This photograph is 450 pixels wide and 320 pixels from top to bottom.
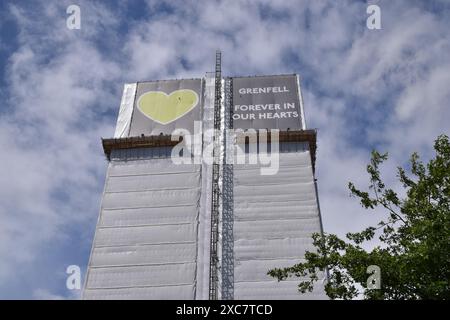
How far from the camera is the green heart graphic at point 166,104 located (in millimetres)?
65562

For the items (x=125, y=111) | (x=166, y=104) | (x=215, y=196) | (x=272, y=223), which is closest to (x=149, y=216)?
(x=215, y=196)

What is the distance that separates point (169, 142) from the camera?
62906 millimetres

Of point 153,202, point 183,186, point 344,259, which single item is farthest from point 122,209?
point 344,259

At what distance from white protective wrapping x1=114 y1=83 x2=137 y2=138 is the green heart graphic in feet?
5.14

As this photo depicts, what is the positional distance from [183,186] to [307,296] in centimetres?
1948

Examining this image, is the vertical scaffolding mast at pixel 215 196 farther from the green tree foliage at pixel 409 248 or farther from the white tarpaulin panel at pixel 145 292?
the green tree foliage at pixel 409 248

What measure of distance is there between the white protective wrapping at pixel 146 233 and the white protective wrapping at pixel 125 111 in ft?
14.3

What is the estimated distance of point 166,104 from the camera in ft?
219

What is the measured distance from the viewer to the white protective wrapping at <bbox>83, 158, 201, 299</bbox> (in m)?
52.3

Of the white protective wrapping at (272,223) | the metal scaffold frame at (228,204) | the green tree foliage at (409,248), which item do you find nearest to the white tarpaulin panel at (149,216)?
the metal scaffold frame at (228,204)

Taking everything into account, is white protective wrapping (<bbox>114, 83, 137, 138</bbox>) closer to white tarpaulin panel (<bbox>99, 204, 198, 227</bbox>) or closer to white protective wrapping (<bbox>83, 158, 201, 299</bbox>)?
white protective wrapping (<bbox>83, 158, 201, 299</bbox>)
